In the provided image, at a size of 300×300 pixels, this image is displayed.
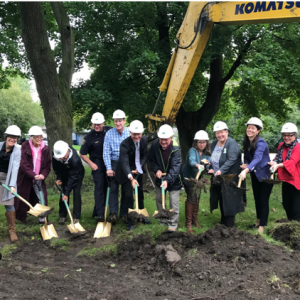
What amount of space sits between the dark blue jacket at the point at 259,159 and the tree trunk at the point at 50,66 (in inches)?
216

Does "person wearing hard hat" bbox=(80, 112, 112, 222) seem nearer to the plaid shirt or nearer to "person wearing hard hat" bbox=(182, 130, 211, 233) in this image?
the plaid shirt

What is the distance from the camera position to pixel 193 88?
45.0ft

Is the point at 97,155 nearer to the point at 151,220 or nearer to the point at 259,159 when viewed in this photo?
the point at 151,220

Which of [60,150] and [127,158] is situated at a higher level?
[60,150]

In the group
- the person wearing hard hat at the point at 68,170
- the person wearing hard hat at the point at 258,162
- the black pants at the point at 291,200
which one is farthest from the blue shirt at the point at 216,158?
the person wearing hard hat at the point at 68,170

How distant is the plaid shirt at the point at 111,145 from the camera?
606 centimetres

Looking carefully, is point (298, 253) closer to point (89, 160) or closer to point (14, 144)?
point (89, 160)

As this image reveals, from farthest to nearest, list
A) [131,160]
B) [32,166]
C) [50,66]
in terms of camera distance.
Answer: [50,66] < [32,166] < [131,160]

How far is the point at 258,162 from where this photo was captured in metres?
5.55

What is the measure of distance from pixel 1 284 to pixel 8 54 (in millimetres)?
11834

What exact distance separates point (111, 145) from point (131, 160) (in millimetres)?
482

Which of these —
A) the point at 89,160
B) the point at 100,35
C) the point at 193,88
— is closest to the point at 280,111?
the point at 193,88

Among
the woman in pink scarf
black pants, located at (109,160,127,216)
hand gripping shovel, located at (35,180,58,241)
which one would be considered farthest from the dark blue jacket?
the woman in pink scarf

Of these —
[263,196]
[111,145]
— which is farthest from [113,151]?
[263,196]
